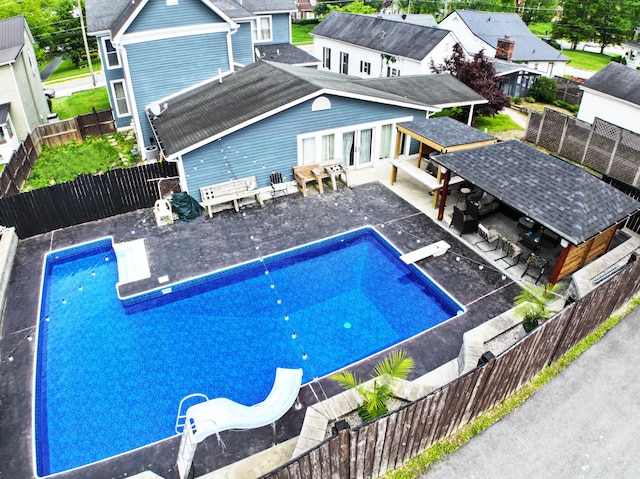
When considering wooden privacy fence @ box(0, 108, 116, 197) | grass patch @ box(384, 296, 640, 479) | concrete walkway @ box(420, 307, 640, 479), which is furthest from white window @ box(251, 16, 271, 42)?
concrete walkway @ box(420, 307, 640, 479)

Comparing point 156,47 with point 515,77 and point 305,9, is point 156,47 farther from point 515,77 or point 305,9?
point 305,9

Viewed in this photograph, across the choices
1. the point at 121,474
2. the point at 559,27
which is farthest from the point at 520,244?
the point at 559,27

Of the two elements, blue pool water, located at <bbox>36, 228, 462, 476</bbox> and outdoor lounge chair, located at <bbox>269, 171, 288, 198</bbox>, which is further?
outdoor lounge chair, located at <bbox>269, 171, 288, 198</bbox>

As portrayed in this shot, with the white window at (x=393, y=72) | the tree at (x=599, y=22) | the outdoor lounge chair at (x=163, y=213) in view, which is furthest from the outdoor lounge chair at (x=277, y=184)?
the tree at (x=599, y=22)

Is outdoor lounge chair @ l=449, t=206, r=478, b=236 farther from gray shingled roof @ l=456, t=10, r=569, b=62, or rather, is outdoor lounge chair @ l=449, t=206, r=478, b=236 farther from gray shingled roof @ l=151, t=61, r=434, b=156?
gray shingled roof @ l=456, t=10, r=569, b=62

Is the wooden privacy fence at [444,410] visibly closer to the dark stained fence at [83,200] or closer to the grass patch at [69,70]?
the dark stained fence at [83,200]

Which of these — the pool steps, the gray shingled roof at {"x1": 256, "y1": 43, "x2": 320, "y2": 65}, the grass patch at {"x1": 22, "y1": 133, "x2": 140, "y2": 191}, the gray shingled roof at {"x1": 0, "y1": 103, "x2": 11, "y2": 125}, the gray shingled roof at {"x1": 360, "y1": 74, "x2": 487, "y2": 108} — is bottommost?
the pool steps
